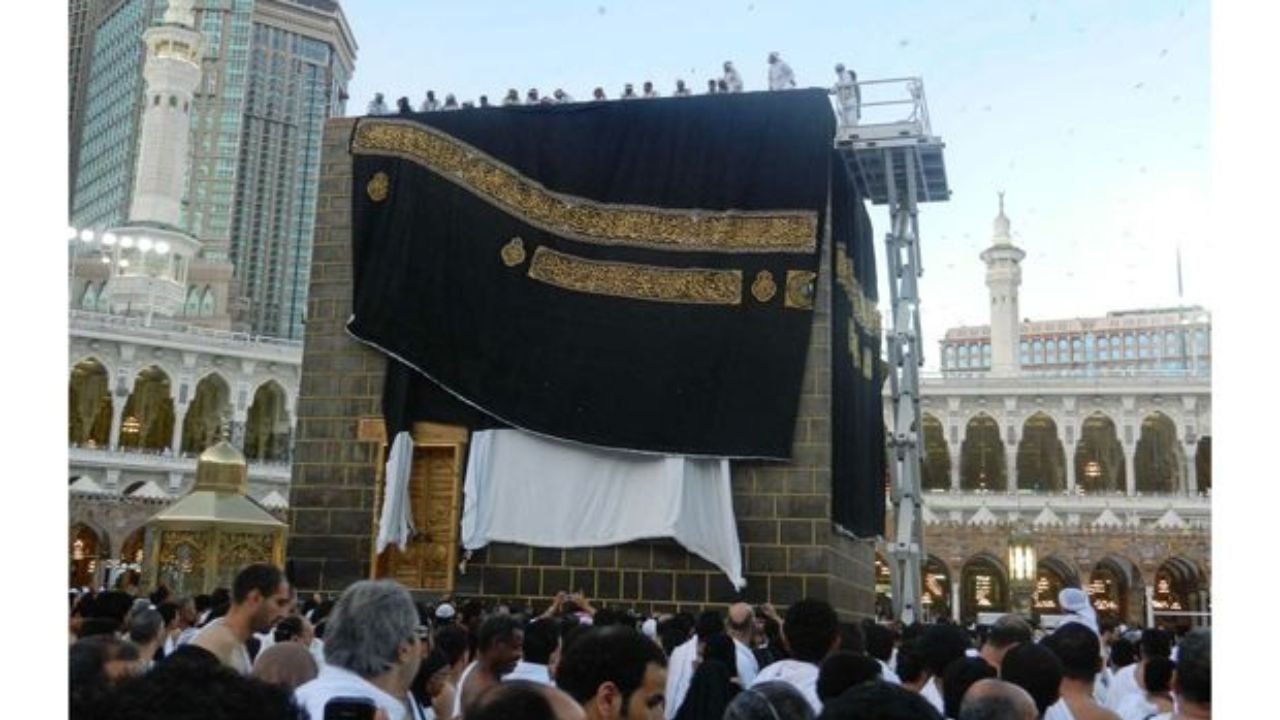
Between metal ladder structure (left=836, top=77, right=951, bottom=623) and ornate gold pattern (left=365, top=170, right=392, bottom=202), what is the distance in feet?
13.1

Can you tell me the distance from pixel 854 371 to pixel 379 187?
457cm

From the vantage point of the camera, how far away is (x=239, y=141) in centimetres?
5741

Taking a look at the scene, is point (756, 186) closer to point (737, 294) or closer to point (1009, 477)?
point (737, 294)

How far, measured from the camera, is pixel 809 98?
1013 cm

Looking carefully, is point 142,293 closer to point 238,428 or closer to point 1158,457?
point 238,428

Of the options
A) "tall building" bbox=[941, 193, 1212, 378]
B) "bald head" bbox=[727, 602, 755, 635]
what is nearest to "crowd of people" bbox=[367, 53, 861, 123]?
"bald head" bbox=[727, 602, 755, 635]

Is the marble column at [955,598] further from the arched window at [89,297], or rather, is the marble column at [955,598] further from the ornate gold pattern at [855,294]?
the arched window at [89,297]

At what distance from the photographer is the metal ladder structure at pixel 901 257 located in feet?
A: 35.5

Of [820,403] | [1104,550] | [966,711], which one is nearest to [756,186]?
[820,403]

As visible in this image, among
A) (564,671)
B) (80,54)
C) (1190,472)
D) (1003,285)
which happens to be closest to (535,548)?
(564,671)

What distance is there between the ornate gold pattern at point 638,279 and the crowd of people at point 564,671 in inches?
209

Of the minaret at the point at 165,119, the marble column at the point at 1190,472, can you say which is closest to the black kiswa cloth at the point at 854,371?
the marble column at the point at 1190,472

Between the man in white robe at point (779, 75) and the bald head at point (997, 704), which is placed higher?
the man in white robe at point (779, 75)
